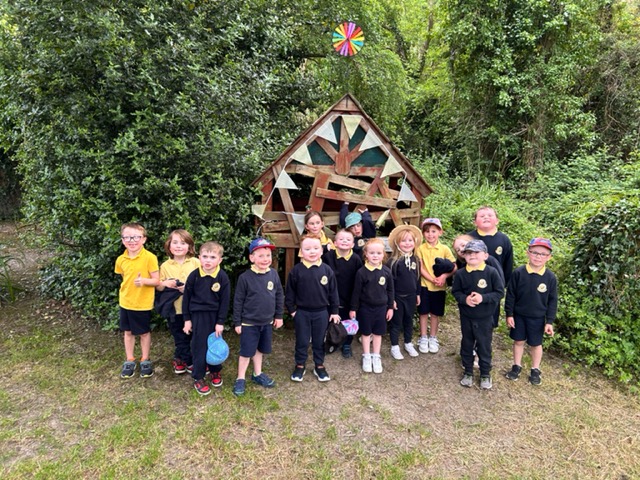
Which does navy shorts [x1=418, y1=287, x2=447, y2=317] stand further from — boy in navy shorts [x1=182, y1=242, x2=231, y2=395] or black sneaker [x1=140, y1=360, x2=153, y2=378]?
black sneaker [x1=140, y1=360, x2=153, y2=378]

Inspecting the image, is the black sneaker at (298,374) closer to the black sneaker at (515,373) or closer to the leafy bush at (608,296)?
the black sneaker at (515,373)

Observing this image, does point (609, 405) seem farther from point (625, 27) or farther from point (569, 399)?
point (625, 27)

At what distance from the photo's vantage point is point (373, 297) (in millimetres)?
4145

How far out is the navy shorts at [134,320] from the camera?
12.7 ft

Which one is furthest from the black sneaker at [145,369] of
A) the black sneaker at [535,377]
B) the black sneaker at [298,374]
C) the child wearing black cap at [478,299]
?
the black sneaker at [535,377]

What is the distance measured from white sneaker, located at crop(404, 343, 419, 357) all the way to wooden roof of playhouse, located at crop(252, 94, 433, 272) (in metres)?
1.54

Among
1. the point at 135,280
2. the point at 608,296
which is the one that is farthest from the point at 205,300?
the point at 608,296

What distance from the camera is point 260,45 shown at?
19.1ft

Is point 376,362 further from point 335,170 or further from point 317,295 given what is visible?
point 335,170

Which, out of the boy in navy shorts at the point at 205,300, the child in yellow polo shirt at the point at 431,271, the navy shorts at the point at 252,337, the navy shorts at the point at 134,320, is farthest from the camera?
the child in yellow polo shirt at the point at 431,271

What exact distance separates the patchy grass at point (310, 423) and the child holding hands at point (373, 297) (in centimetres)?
41

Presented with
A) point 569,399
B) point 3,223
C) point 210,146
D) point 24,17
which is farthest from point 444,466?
point 3,223

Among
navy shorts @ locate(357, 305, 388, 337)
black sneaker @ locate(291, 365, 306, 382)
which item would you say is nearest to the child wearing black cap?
navy shorts @ locate(357, 305, 388, 337)

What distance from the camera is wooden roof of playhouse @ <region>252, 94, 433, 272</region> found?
4.65 meters
